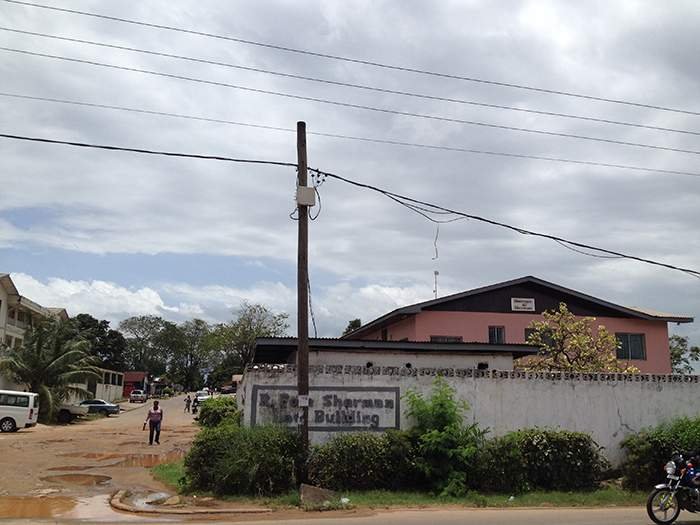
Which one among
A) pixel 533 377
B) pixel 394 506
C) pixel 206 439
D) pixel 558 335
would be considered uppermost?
pixel 558 335

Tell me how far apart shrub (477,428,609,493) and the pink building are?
48.0ft

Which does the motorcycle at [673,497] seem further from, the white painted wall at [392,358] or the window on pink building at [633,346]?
the window on pink building at [633,346]

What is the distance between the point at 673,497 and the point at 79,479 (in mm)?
12805

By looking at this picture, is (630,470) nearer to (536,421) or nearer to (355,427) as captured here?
(536,421)

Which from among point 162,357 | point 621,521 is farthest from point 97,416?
point 162,357

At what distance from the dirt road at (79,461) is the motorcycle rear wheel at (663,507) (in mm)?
9730

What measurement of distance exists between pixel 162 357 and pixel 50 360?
71.7 meters

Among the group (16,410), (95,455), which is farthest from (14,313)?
(95,455)

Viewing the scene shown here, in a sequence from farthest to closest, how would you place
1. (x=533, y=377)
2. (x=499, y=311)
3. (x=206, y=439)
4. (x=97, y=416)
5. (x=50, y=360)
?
(x=97, y=416) < (x=50, y=360) < (x=499, y=311) < (x=533, y=377) < (x=206, y=439)

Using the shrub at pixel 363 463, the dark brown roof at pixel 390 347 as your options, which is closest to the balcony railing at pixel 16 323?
the dark brown roof at pixel 390 347

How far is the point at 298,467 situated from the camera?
1378 cm

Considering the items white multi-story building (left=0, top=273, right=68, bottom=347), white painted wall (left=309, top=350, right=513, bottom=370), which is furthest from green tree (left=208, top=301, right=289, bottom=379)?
white painted wall (left=309, top=350, right=513, bottom=370)

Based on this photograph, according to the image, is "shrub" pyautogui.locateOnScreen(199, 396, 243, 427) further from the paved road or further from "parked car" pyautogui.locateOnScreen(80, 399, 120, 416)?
"parked car" pyautogui.locateOnScreen(80, 399, 120, 416)

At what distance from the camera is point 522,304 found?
32.2 meters
